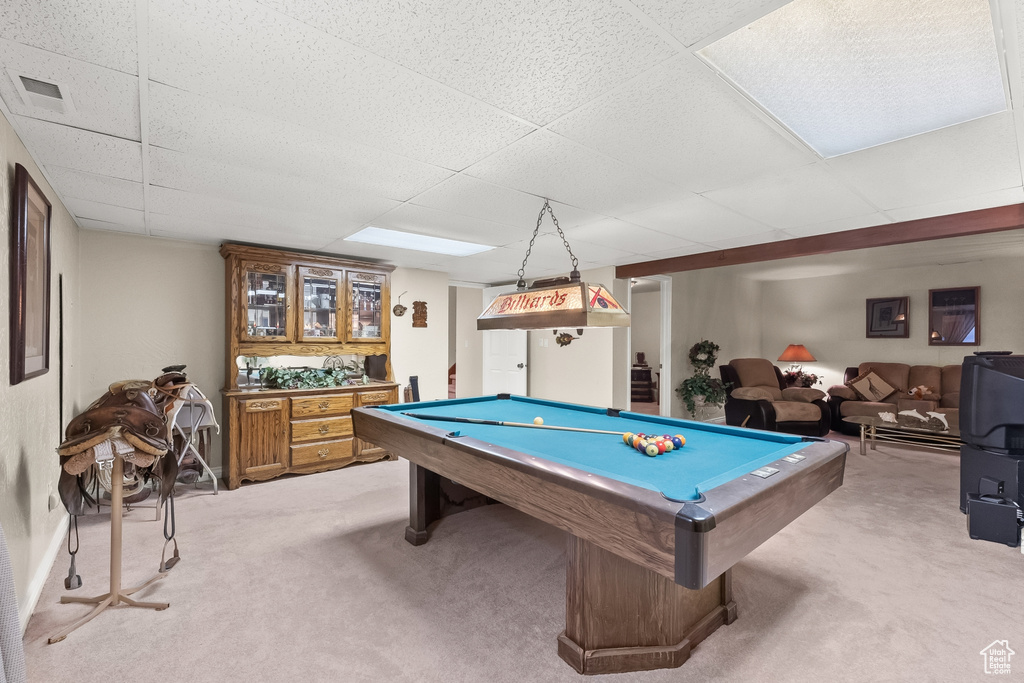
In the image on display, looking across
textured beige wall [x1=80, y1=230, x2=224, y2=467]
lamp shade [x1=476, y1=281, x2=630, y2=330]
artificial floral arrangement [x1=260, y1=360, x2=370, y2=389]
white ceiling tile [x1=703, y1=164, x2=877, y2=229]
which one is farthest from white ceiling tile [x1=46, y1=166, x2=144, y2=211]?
white ceiling tile [x1=703, y1=164, x2=877, y2=229]

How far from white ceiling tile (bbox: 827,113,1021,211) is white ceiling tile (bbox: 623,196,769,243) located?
77cm

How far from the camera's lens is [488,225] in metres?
3.68

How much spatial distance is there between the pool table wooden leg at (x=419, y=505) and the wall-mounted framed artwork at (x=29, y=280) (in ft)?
6.21

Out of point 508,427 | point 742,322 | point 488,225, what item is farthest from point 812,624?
point 742,322

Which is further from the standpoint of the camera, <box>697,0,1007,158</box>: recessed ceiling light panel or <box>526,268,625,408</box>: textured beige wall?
<box>526,268,625,408</box>: textured beige wall

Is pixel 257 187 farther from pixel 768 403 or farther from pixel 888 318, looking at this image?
pixel 888 318

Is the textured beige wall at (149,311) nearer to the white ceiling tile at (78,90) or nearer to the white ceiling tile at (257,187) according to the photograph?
the white ceiling tile at (257,187)

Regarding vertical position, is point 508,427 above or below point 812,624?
above

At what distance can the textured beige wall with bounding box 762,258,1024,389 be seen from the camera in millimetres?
5996

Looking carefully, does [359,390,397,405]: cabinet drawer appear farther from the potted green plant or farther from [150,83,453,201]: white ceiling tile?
the potted green plant

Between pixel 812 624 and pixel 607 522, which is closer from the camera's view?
pixel 607 522

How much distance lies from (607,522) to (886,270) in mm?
7805

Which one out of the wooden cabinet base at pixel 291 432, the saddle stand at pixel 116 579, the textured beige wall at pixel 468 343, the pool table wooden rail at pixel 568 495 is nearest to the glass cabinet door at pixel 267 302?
the wooden cabinet base at pixel 291 432

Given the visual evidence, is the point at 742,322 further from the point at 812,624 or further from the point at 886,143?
the point at 812,624
